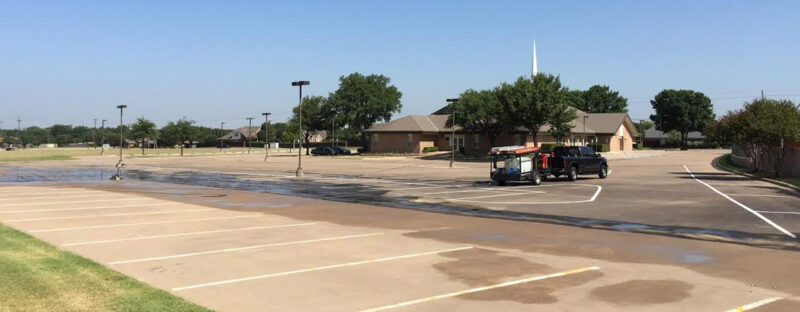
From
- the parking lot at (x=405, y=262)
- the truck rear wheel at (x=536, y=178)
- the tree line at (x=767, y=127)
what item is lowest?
the parking lot at (x=405, y=262)

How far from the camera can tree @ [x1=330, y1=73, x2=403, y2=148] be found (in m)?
108

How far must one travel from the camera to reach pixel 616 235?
13164 mm

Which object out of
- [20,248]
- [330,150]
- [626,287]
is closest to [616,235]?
[626,287]

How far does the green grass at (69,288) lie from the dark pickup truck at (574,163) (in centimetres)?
2518

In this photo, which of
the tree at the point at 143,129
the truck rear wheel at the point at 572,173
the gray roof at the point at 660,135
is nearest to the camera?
the truck rear wheel at the point at 572,173

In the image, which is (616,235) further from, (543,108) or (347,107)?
(347,107)

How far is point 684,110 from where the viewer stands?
12781 centimetres

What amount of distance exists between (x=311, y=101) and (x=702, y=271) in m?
105

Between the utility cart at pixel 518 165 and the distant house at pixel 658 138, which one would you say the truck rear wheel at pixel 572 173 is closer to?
the utility cart at pixel 518 165

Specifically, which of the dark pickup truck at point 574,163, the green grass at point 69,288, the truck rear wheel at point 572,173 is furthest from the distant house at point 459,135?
the green grass at point 69,288

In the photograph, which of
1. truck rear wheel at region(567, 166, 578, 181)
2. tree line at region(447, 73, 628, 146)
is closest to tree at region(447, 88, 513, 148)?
tree line at region(447, 73, 628, 146)

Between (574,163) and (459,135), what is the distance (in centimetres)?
4543

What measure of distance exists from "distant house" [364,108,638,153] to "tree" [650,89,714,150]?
4523cm

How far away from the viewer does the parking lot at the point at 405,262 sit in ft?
24.7
